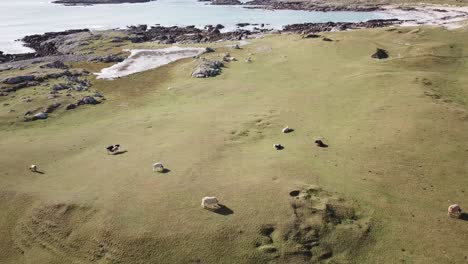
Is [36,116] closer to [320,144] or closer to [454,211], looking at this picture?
[320,144]

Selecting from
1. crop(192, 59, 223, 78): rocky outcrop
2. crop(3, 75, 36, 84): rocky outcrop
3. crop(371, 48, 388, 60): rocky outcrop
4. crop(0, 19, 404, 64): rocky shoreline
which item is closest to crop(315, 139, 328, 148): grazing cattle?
crop(192, 59, 223, 78): rocky outcrop

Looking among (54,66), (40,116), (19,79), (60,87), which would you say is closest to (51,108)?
(40,116)

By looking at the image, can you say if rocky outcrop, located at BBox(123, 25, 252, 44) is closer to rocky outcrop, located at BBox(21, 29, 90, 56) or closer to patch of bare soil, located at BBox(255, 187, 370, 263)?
rocky outcrop, located at BBox(21, 29, 90, 56)

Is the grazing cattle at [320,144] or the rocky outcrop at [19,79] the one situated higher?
the rocky outcrop at [19,79]

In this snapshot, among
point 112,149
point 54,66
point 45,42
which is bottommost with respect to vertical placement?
point 112,149

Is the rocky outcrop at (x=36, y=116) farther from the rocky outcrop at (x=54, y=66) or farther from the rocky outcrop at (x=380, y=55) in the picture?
the rocky outcrop at (x=380, y=55)

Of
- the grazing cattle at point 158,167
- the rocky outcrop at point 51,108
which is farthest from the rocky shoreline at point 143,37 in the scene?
the grazing cattle at point 158,167
